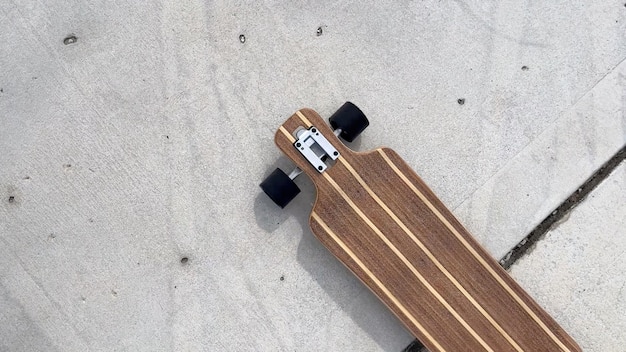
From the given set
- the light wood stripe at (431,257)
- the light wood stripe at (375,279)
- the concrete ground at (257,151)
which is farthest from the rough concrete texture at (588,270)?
the light wood stripe at (375,279)

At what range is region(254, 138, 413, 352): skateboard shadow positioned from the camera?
4.53 feet

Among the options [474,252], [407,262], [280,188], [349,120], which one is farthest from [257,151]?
[474,252]

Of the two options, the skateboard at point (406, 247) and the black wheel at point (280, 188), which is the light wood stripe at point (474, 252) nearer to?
the skateboard at point (406, 247)

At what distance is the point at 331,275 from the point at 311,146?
1.12ft

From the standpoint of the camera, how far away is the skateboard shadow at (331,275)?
138 cm

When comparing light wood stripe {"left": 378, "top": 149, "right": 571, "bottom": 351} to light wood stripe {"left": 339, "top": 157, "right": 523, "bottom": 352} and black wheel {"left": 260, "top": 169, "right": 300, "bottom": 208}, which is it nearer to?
light wood stripe {"left": 339, "top": 157, "right": 523, "bottom": 352}

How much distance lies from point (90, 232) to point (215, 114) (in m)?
0.45

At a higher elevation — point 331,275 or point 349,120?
point 349,120

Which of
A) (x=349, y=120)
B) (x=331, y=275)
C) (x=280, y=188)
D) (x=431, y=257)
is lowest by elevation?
(x=331, y=275)

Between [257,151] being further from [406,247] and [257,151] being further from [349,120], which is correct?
[406,247]

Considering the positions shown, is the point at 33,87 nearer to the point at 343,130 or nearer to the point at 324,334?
the point at 343,130

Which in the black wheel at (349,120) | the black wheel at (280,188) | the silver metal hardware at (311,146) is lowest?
the black wheel at (280,188)

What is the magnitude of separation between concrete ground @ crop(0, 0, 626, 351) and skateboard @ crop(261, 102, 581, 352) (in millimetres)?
82

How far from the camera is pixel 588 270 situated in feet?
4.56
